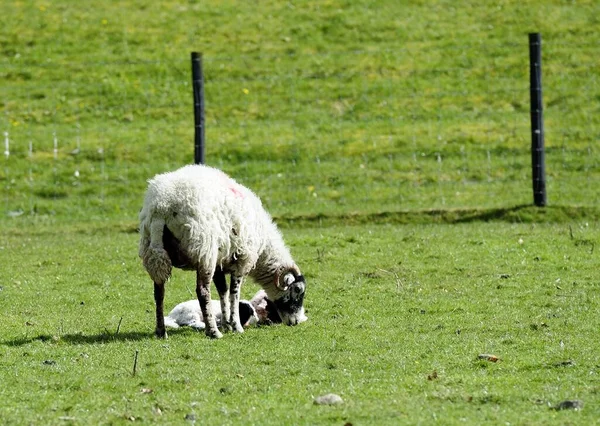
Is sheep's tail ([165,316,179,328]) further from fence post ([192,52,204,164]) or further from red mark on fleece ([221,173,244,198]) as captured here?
fence post ([192,52,204,164])

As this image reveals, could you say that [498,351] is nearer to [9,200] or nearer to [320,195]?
[320,195]

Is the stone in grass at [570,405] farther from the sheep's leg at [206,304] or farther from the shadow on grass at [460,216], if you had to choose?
the shadow on grass at [460,216]

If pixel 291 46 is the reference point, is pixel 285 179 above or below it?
below

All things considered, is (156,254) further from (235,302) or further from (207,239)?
(235,302)

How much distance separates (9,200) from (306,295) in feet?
31.8

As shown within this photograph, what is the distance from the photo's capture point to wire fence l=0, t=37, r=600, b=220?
2033 centimetres

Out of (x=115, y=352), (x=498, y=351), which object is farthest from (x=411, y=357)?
(x=115, y=352)

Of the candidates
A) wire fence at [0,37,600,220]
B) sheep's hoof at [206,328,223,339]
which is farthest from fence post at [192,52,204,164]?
sheep's hoof at [206,328,223,339]

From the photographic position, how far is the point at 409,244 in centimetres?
1514

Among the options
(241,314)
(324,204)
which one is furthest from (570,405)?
(324,204)

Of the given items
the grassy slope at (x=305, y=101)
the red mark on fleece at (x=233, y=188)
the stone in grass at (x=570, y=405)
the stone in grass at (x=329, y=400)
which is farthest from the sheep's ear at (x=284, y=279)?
the grassy slope at (x=305, y=101)

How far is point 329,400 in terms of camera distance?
7.73 metres

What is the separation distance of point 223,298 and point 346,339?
1617 mm

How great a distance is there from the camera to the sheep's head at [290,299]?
438 inches
